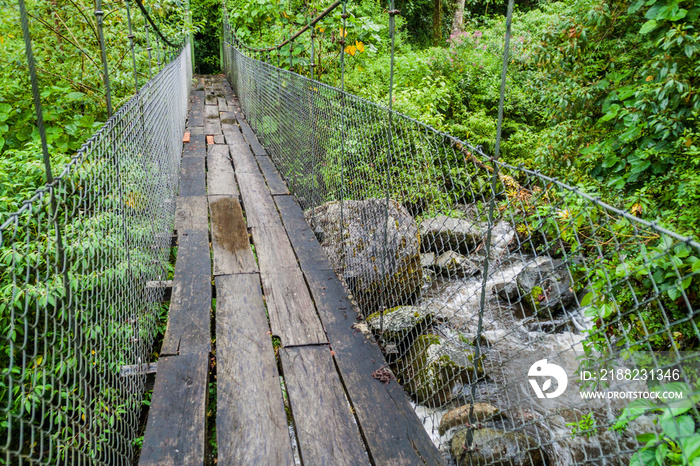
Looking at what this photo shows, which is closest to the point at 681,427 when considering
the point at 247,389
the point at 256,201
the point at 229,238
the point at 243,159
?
the point at 247,389

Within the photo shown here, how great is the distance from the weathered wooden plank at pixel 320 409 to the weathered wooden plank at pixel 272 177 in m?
2.73

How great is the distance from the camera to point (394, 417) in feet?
6.38

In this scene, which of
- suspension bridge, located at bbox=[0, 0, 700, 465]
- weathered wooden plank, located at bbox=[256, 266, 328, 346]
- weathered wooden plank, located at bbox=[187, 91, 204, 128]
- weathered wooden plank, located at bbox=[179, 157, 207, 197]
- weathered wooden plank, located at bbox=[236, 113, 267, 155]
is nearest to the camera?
suspension bridge, located at bbox=[0, 0, 700, 465]

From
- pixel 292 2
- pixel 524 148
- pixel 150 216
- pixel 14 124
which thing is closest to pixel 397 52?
pixel 524 148

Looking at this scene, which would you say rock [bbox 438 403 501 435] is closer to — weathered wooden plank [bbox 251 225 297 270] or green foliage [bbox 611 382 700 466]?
green foliage [bbox 611 382 700 466]

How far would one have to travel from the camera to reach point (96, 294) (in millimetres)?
1539

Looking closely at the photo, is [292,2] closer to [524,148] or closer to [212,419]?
Answer: [524,148]

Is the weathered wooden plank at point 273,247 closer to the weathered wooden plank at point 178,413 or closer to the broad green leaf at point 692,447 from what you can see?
the weathered wooden plank at point 178,413

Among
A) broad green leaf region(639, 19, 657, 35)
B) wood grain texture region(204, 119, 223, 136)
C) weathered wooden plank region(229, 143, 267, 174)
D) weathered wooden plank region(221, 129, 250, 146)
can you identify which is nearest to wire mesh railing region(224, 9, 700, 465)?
broad green leaf region(639, 19, 657, 35)

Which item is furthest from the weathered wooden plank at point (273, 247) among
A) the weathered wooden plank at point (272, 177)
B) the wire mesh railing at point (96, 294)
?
the weathered wooden plank at point (272, 177)

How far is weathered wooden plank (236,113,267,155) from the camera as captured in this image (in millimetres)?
6375

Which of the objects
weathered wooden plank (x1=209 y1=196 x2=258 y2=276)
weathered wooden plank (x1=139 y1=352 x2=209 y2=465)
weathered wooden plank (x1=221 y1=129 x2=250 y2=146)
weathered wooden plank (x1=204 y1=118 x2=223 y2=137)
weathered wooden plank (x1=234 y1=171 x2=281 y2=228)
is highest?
weathered wooden plank (x1=204 y1=118 x2=223 y2=137)

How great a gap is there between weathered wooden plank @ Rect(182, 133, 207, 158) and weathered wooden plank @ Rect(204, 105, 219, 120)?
126 centimetres

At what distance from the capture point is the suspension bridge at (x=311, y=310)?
130 cm
